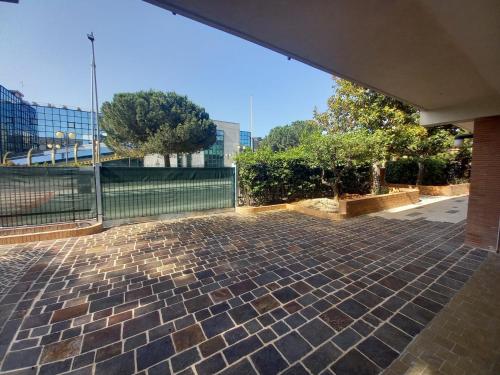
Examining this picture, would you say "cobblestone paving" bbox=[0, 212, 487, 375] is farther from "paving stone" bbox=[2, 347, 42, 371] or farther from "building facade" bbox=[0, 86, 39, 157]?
"building facade" bbox=[0, 86, 39, 157]

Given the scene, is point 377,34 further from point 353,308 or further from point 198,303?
point 198,303

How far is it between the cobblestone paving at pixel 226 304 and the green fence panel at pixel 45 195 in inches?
47.7

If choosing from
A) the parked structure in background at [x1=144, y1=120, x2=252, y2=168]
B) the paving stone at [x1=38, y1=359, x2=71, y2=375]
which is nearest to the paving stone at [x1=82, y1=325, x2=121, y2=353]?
the paving stone at [x1=38, y1=359, x2=71, y2=375]

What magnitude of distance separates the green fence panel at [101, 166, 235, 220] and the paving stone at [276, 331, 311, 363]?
5.58 metres

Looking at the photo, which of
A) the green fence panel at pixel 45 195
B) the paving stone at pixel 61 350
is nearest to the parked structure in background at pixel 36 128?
the green fence panel at pixel 45 195

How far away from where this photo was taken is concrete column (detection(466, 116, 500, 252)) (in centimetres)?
422

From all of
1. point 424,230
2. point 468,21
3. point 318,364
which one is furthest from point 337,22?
point 424,230

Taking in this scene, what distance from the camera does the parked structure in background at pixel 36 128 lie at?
26172 millimetres

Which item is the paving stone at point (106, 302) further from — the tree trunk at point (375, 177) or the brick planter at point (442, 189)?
the brick planter at point (442, 189)

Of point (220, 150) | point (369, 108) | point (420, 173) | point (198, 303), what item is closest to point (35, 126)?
point (220, 150)

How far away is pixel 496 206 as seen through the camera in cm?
425

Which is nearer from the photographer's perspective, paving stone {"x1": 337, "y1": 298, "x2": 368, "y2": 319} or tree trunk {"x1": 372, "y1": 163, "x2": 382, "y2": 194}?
paving stone {"x1": 337, "y1": 298, "x2": 368, "y2": 319}

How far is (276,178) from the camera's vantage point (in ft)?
27.7

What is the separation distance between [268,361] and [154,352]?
0.99 m
